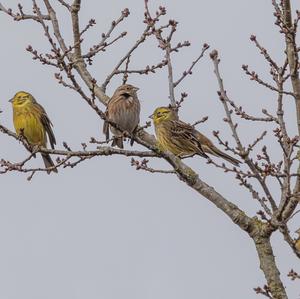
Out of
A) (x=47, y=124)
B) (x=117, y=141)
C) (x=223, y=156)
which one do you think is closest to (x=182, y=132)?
(x=223, y=156)

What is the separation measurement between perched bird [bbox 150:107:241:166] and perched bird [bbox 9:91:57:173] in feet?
5.58

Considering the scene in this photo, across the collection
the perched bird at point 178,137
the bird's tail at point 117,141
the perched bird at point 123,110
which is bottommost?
the bird's tail at point 117,141

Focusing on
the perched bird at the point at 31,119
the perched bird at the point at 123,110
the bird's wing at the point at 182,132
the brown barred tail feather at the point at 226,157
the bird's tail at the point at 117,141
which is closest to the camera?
the bird's tail at the point at 117,141

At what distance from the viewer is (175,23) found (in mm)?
9594

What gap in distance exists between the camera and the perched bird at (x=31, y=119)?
1178 cm

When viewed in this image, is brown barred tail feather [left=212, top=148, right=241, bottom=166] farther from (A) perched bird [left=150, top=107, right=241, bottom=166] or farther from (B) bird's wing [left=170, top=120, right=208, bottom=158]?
(B) bird's wing [left=170, top=120, right=208, bottom=158]

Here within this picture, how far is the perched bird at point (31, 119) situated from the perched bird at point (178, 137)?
5.58ft

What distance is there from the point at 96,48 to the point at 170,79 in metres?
1.46

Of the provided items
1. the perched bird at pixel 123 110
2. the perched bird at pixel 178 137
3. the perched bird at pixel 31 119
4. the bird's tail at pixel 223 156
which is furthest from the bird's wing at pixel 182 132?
the perched bird at pixel 31 119

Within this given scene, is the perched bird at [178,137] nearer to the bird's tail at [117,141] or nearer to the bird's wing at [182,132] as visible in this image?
the bird's wing at [182,132]

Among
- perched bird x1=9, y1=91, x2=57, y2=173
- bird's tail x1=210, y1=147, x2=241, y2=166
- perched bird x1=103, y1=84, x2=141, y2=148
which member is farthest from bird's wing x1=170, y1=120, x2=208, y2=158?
perched bird x1=9, y1=91, x2=57, y2=173

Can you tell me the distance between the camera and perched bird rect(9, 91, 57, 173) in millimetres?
11781

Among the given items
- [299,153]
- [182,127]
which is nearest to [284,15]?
[299,153]

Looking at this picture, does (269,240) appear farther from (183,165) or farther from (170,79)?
(170,79)
